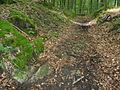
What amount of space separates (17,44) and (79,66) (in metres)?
2.75

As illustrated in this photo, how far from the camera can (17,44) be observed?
19.3 feet

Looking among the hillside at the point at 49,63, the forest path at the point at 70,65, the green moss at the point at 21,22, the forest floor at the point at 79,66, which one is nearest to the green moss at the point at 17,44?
the hillside at the point at 49,63

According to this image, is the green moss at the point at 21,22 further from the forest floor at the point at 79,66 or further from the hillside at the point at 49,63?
the forest floor at the point at 79,66

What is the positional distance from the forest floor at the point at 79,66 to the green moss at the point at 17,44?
783mm

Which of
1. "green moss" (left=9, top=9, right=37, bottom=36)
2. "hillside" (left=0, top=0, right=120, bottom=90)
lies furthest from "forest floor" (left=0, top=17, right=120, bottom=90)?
"green moss" (left=9, top=9, right=37, bottom=36)

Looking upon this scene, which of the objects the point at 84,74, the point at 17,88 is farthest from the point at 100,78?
the point at 17,88

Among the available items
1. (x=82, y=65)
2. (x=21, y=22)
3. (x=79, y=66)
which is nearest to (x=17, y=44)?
(x=21, y=22)

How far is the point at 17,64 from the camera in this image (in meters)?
5.18

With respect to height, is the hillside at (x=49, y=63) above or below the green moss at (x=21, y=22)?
below

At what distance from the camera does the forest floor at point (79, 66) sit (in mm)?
5156

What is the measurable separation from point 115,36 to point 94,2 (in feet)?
95.8

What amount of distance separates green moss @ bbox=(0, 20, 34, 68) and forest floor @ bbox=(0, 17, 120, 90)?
783 mm

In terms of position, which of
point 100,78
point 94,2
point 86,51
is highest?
point 94,2

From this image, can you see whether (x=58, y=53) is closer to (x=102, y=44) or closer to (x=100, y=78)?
(x=100, y=78)
